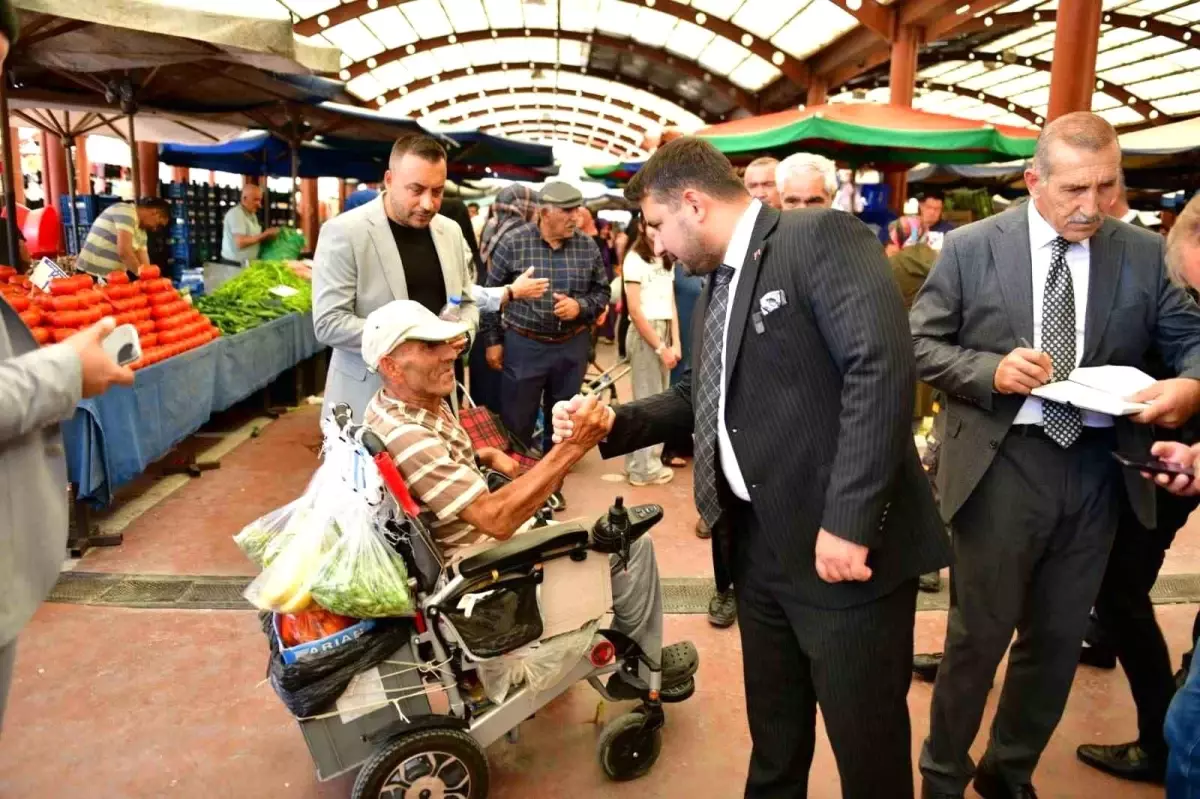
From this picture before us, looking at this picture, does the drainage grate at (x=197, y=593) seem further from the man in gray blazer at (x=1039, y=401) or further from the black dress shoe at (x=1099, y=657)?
the man in gray blazer at (x=1039, y=401)

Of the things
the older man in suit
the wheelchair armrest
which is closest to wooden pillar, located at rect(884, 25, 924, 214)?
the wheelchair armrest

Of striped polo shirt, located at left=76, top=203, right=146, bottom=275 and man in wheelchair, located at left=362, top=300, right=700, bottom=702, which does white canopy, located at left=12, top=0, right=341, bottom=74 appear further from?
man in wheelchair, located at left=362, top=300, right=700, bottom=702

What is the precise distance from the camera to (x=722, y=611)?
3.53 meters

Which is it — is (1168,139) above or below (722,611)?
above

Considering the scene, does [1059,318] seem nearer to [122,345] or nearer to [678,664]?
[678,664]

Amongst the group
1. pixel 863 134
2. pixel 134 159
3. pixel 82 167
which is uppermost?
pixel 82 167

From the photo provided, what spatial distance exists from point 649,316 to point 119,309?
287 centimetres

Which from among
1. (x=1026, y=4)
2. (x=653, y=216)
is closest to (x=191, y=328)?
(x=653, y=216)

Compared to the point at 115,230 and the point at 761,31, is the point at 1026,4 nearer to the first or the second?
the point at 761,31

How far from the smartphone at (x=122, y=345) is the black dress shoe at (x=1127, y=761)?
2.78 m

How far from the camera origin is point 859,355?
5.29 ft

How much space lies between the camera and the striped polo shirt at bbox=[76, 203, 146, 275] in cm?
612

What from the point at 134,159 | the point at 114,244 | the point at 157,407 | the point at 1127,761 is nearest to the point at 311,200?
the point at 134,159

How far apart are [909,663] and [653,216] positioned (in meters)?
1.08
